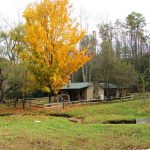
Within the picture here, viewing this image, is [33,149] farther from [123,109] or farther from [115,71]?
[115,71]

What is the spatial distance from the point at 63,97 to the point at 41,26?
13504 millimetres

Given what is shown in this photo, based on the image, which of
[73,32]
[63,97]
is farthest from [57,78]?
[63,97]

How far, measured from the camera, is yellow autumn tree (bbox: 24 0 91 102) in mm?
32750

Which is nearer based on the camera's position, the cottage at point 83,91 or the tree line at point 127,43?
the cottage at point 83,91

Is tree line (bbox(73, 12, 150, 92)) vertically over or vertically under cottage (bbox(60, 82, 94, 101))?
over

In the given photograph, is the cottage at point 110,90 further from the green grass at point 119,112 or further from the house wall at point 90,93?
the green grass at point 119,112

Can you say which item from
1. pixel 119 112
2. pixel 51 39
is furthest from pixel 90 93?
→ pixel 119 112

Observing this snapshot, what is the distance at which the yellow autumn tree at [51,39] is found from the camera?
1289 inches

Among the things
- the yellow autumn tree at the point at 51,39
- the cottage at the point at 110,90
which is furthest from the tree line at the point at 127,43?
the yellow autumn tree at the point at 51,39

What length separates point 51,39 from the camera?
109 ft

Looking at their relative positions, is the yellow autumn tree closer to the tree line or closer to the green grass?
the green grass

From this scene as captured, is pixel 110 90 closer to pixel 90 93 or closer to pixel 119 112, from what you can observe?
pixel 90 93

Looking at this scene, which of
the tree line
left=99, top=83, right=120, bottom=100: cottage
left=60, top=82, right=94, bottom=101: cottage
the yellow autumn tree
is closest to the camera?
the yellow autumn tree

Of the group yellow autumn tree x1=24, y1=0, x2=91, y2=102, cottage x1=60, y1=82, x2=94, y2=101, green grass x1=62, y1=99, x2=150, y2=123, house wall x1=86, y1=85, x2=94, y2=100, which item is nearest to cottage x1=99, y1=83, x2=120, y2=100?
house wall x1=86, y1=85, x2=94, y2=100
